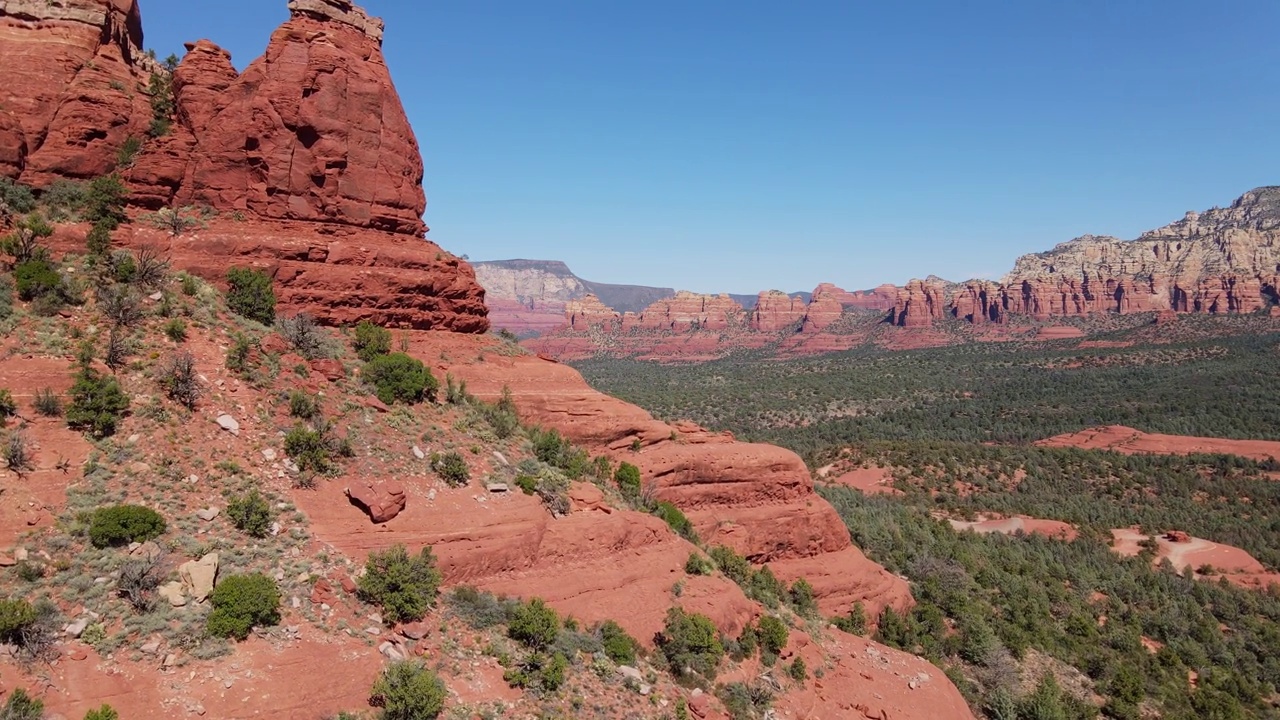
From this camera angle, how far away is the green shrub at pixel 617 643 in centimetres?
1702

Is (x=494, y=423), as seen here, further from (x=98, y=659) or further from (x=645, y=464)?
(x=98, y=659)

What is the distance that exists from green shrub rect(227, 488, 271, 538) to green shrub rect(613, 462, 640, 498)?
13.9 m

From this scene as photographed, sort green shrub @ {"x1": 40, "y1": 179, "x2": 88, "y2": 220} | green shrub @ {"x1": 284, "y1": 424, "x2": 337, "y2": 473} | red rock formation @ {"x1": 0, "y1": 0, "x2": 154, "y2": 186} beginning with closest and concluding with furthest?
green shrub @ {"x1": 284, "y1": 424, "x2": 337, "y2": 473}
green shrub @ {"x1": 40, "y1": 179, "x2": 88, "y2": 220}
red rock formation @ {"x1": 0, "y1": 0, "x2": 154, "y2": 186}

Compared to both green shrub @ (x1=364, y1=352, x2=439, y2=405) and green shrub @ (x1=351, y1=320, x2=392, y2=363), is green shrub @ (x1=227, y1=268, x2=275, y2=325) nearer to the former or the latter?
green shrub @ (x1=351, y1=320, x2=392, y2=363)

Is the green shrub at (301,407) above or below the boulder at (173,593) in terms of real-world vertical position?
above

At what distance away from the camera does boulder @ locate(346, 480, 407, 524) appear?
53.3ft

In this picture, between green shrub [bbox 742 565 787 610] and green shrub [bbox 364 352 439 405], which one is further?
green shrub [bbox 742 565 787 610]

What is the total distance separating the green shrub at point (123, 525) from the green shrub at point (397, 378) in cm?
810

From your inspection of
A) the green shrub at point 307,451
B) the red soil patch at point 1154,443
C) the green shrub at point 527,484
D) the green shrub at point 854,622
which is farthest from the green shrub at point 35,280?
the red soil patch at point 1154,443

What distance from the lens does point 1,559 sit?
1141 cm

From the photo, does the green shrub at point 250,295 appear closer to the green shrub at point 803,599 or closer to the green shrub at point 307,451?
the green shrub at point 307,451

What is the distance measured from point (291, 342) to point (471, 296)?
890 cm

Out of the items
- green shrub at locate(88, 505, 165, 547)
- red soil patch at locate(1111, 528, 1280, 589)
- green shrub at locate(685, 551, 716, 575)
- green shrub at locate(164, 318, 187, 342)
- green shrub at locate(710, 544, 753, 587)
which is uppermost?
green shrub at locate(164, 318, 187, 342)

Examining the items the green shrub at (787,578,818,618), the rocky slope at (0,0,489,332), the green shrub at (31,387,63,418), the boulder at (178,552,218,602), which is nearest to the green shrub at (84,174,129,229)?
the rocky slope at (0,0,489,332)
